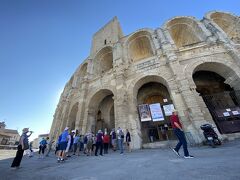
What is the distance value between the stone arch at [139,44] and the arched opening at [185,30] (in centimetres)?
275

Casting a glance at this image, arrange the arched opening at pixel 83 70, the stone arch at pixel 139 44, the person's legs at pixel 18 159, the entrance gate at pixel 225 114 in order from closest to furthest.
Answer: the person's legs at pixel 18 159
the entrance gate at pixel 225 114
the stone arch at pixel 139 44
the arched opening at pixel 83 70

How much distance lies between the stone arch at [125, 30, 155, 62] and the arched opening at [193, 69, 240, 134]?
6.48 m

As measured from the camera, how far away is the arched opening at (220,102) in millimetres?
8656

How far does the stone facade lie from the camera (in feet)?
30.6

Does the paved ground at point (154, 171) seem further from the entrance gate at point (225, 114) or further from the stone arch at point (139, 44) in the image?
the stone arch at point (139, 44)

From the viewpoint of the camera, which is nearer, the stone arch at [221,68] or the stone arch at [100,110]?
the stone arch at [221,68]

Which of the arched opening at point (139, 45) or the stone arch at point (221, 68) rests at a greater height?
the arched opening at point (139, 45)

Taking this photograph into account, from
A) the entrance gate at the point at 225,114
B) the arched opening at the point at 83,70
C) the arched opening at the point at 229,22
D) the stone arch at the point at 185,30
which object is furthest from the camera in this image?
the arched opening at the point at 83,70

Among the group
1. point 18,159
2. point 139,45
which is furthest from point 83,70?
point 18,159

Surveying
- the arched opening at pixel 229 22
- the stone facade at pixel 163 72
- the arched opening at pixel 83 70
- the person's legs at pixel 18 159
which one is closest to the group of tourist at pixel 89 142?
the person's legs at pixel 18 159

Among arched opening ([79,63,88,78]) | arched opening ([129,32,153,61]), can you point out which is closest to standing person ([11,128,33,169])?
arched opening ([129,32,153,61])

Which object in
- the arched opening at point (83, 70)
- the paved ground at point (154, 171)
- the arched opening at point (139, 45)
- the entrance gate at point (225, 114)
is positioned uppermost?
the arched opening at point (139, 45)

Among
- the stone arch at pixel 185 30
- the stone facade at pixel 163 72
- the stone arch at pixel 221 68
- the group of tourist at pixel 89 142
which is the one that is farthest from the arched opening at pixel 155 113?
the stone arch at pixel 185 30

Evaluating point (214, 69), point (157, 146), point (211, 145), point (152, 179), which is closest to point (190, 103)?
point (211, 145)
